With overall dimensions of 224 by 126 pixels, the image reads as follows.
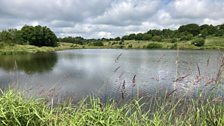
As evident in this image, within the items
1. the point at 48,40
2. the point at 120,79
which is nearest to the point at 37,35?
the point at 48,40

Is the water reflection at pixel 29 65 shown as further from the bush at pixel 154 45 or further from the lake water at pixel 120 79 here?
the bush at pixel 154 45

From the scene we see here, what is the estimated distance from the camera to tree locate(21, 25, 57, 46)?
9569cm

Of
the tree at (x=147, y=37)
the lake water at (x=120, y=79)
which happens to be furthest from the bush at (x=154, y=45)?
the lake water at (x=120, y=79)

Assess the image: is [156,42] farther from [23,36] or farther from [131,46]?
[23,36]

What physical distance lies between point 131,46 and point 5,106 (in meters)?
114

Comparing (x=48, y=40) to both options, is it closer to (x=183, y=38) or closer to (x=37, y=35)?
(x=37, y=35)

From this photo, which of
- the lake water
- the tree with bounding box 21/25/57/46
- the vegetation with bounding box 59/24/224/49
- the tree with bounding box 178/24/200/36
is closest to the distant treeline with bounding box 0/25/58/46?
the tree with bounding box 21/25/57/46

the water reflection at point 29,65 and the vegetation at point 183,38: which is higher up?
the vegetation at point 183,38

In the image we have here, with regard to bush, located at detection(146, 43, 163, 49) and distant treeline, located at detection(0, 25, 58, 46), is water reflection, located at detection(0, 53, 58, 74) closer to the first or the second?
distant treeline, located at detection(0, 25, 58, 46)

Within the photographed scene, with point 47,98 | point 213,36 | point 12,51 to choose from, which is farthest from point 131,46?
point 47,98

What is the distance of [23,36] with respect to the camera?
9531 centimetres

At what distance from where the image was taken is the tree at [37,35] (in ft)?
314

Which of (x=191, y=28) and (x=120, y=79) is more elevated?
(x=191, y=28)

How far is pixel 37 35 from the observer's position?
317 feet
